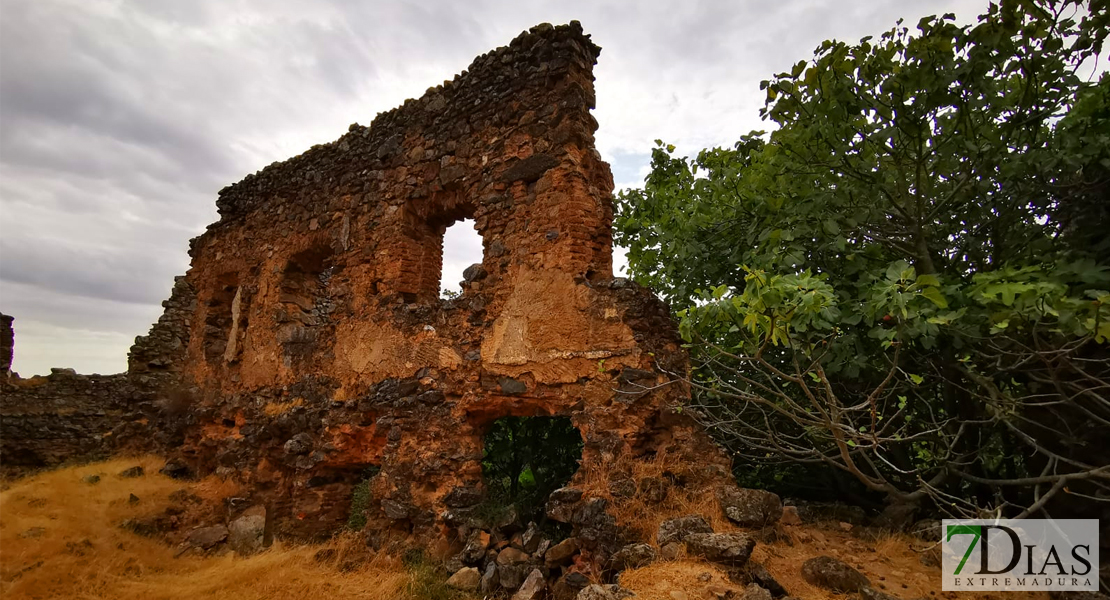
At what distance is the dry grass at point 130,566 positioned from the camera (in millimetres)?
4527

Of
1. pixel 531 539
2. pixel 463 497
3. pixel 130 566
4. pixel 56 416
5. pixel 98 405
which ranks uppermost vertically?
pixel 98 405

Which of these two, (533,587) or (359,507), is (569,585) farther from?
(359,507)

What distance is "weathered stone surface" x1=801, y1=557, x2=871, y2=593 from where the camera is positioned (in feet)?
11.5

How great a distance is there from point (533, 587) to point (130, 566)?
372 centimetres

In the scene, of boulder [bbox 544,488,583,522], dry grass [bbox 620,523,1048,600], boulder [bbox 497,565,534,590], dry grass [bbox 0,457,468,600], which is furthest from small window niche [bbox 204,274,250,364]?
dry grass [bbox 620,523,1048,600]

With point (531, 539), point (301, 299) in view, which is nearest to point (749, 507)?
point (531, 539)

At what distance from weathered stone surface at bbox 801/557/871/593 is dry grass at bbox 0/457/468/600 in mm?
2633

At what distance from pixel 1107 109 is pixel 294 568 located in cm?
693

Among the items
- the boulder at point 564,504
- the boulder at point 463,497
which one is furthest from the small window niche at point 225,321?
the boulder at point 564,504

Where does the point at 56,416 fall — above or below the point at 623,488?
above

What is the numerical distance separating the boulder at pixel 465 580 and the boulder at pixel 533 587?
403 millimetres

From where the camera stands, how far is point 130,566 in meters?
5.15

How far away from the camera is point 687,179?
23.8 ft

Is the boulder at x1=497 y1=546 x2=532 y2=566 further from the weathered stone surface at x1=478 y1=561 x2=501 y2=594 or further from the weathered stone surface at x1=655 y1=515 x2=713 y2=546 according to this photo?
the weathered stone surface at x1=655 y1=515 x2=713 y2=546
